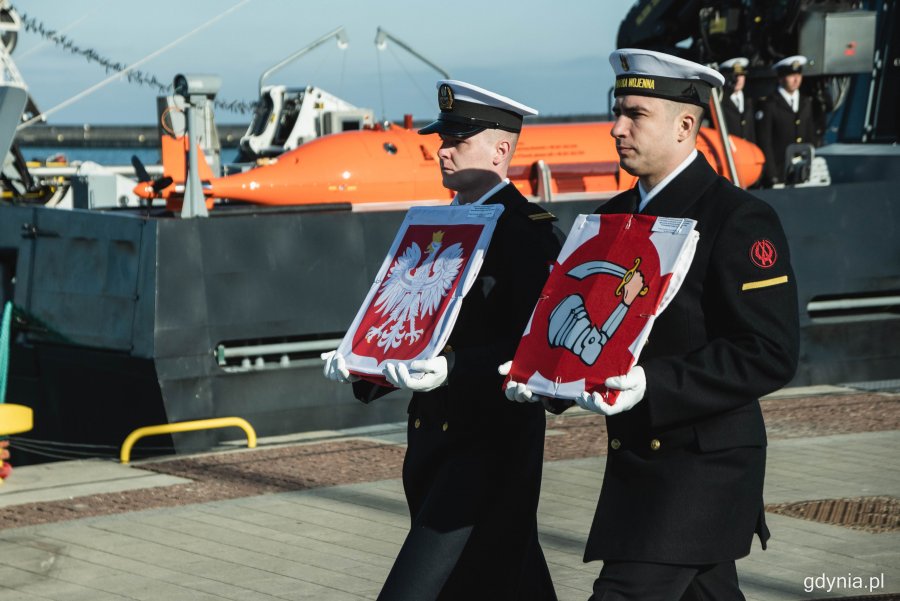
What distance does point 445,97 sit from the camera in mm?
4859

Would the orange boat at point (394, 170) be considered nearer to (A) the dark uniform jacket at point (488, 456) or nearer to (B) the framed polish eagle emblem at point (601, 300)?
(A) the dark uniform jacket at point (488, 456)

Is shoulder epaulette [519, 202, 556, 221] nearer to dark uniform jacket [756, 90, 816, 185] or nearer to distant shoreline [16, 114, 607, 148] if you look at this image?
dark uniform jacket [756, 90, 816, 185]

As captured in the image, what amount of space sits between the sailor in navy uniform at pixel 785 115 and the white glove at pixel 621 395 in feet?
37.9

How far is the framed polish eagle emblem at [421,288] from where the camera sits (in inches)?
176

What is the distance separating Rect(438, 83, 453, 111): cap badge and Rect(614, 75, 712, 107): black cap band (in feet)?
2.85

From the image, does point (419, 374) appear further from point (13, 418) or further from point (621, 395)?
point (13, 418)

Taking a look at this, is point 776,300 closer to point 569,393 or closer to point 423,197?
point 569,393

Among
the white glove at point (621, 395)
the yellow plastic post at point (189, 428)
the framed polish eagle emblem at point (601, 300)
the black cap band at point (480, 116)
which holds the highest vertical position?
the black cap band at point (480, 116)

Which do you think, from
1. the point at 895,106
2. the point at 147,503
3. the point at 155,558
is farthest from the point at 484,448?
the point at 895,106

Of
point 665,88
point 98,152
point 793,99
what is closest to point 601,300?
point 665,88

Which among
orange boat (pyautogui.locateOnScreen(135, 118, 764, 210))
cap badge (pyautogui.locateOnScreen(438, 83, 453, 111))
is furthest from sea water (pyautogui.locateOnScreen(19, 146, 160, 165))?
cap badge (pyautogui.locateOnScreen(438, 83, 453, 111))

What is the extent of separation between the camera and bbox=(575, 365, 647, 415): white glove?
3.70 m

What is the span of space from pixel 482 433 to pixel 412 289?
20.5 inches

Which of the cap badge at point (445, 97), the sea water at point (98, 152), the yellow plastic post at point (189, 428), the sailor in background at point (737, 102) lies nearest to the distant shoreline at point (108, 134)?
the sea water at point (98, 152)
